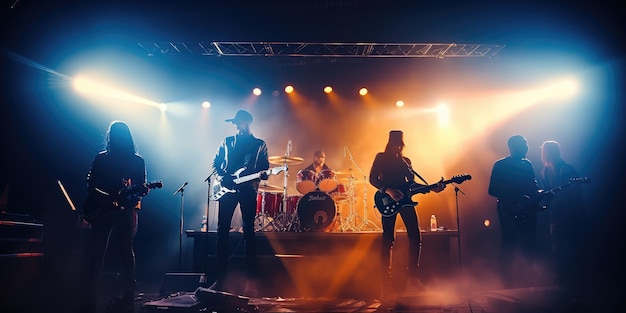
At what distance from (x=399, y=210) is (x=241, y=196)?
6.79ft

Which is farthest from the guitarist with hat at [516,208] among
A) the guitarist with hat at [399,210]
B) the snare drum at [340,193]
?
the snare drum at [340,193]

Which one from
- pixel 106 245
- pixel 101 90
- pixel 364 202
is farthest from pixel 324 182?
pixel 101 90

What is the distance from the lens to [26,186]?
282 inches

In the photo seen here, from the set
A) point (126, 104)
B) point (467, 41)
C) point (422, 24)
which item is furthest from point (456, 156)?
point (126, 104)

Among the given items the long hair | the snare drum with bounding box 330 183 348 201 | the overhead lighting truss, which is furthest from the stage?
the overhead lighting truss

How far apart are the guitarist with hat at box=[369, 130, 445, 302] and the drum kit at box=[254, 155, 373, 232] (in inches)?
71.8

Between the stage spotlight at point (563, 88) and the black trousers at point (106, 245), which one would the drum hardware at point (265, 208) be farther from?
the stage spotlight at point (563, 88)

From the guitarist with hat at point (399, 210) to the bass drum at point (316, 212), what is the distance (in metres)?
1.79

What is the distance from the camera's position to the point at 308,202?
7.26 meters

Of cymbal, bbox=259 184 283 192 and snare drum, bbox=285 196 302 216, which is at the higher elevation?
cymbal, bbox=259 184 283 192

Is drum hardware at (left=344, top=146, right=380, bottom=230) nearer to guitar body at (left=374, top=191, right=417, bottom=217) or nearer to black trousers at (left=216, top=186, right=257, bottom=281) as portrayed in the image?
guitar body at (left=374, top=191, right=417, bottom=217)

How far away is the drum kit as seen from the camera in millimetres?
7223

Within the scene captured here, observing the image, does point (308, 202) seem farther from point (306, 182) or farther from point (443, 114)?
point (443, 114)

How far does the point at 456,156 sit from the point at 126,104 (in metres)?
7.78
